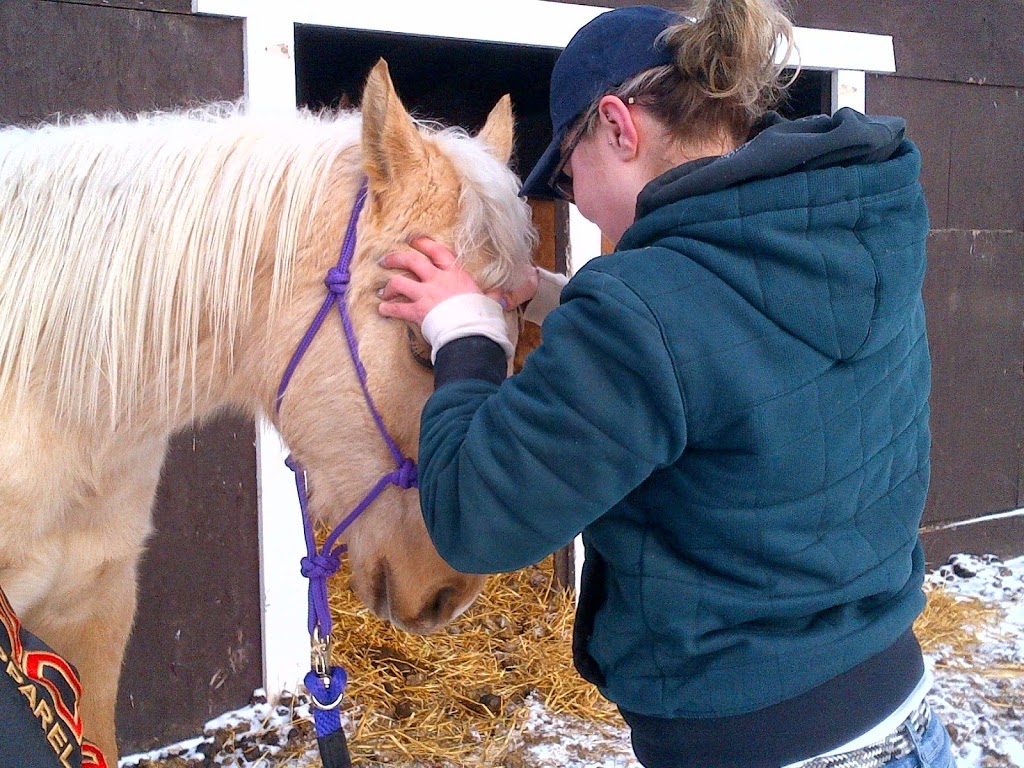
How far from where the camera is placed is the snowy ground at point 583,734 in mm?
2701


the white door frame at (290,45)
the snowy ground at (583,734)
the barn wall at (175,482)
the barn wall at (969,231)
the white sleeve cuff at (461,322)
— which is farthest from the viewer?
the barn wall at (969,231)

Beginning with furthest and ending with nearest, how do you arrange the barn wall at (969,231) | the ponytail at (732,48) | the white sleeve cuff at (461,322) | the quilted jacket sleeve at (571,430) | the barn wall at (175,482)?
1. the barn wall at (969,231)
2. the barn wall at (175,482)
3. the white sleeve cuff at (461,322)
4. the ponytail at (732,48)
5. the quilted jacket sleeve at (571,430)

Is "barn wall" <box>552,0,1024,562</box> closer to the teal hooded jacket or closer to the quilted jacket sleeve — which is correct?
the teal hooded jacket

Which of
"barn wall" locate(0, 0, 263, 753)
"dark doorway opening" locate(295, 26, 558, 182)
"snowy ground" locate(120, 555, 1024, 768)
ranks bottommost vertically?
"snowy ground" locate(120, 555, 1024, 768)

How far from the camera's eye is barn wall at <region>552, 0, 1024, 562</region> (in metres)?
4.06

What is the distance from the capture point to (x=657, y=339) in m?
0.89

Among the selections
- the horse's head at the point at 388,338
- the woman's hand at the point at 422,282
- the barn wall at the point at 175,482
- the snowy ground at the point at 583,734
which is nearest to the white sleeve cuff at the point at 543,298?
the horse's head at the point at 388,338

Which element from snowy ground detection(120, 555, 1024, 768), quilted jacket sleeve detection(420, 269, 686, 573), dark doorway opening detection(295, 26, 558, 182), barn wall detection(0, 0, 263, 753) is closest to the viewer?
quilted jacket sleeve detection(420, 269, 686, 573)

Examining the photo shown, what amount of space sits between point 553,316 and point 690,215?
200 millimetres

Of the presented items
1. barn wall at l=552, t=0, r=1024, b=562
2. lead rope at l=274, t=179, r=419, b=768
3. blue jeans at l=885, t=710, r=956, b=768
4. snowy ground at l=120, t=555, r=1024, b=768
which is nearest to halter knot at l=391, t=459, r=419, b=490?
lead rope at l=274, t=179, r=419, b=768

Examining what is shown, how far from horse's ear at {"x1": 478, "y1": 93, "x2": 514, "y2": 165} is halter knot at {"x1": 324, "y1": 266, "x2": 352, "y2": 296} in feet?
1.43

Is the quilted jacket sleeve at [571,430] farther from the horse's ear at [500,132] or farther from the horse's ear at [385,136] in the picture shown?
the horse's ear at [500,132]

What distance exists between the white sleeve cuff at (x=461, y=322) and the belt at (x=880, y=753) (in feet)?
2.25

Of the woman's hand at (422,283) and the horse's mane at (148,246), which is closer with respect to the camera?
the woman's hand at (422,283)
